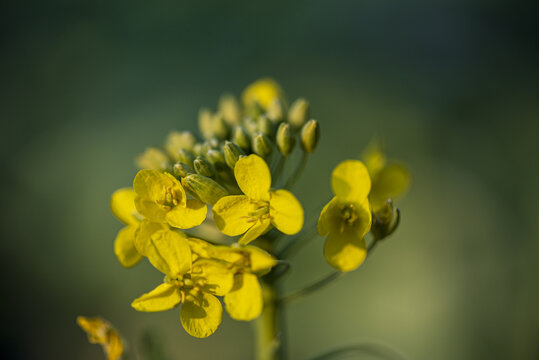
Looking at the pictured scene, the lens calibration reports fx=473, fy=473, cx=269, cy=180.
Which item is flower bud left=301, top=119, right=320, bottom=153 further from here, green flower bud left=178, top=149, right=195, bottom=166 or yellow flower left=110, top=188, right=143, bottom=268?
yellow flower left=110, top=188, right=143, bottom=268

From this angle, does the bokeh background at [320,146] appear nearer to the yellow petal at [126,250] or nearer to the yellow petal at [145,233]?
the yellow petal at [126,250]

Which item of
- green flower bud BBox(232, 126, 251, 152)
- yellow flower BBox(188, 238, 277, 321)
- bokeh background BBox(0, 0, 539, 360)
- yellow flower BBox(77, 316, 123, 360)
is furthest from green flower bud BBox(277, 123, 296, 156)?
bokeh background BBox(0, 0, 539, 360)

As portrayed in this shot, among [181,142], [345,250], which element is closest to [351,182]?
[345,250]

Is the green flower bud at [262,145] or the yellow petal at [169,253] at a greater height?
the green flower bud at [262,145]

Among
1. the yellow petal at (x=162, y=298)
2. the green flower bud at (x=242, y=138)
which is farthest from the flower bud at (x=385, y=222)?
the yellow petal at (x=162, y=298)

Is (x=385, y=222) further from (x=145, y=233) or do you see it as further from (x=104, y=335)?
(x=104, y=335)

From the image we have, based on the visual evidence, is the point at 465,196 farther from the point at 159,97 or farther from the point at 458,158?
the point at 159,97

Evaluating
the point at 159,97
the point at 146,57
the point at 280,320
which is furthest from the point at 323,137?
the point at 280,320
